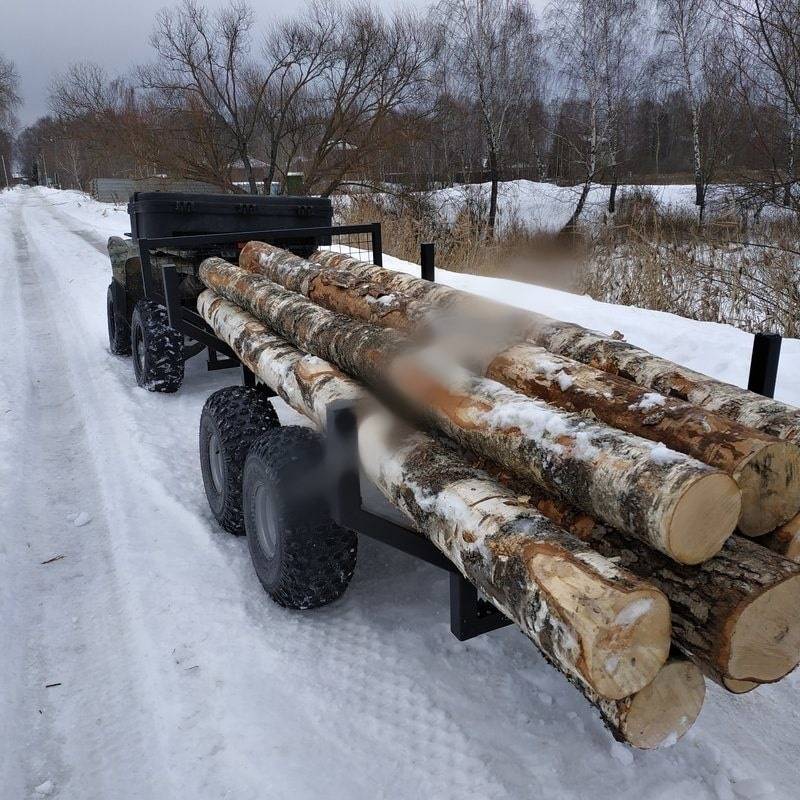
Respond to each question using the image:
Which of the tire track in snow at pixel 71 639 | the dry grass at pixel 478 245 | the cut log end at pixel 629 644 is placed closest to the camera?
the cut log end at pixel 629 644

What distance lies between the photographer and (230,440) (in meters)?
3.29

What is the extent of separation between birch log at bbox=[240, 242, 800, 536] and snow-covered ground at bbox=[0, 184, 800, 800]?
2.82ft

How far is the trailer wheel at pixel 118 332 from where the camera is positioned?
22.0ft

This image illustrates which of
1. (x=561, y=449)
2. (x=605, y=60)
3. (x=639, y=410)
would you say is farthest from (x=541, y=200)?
(x=561, y=449)

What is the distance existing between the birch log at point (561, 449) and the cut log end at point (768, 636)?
16 centimetres

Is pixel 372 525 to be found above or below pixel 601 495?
below

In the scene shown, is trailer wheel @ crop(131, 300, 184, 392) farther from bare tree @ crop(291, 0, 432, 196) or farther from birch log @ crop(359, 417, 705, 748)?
bare tree @ crop(291, 0, 432, 196)

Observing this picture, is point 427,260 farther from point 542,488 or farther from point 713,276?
point 713,276

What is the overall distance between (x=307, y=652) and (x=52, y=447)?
2946 millimetres

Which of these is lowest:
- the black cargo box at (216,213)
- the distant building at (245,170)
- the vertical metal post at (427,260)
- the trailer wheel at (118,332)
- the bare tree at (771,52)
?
the trailer wheel at (118,332)

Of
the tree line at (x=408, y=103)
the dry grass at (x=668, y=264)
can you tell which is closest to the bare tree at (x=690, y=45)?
the tree line at (x=408, y=103)

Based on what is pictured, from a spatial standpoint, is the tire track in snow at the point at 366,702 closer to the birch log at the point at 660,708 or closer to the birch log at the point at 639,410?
the birch log at the point at 660,708

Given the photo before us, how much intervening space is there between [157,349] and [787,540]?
483 centimetres

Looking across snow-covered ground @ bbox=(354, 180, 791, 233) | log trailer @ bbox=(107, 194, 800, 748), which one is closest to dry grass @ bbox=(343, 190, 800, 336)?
snow-covered ground @ bbox=(354, 180, 791, 233)
